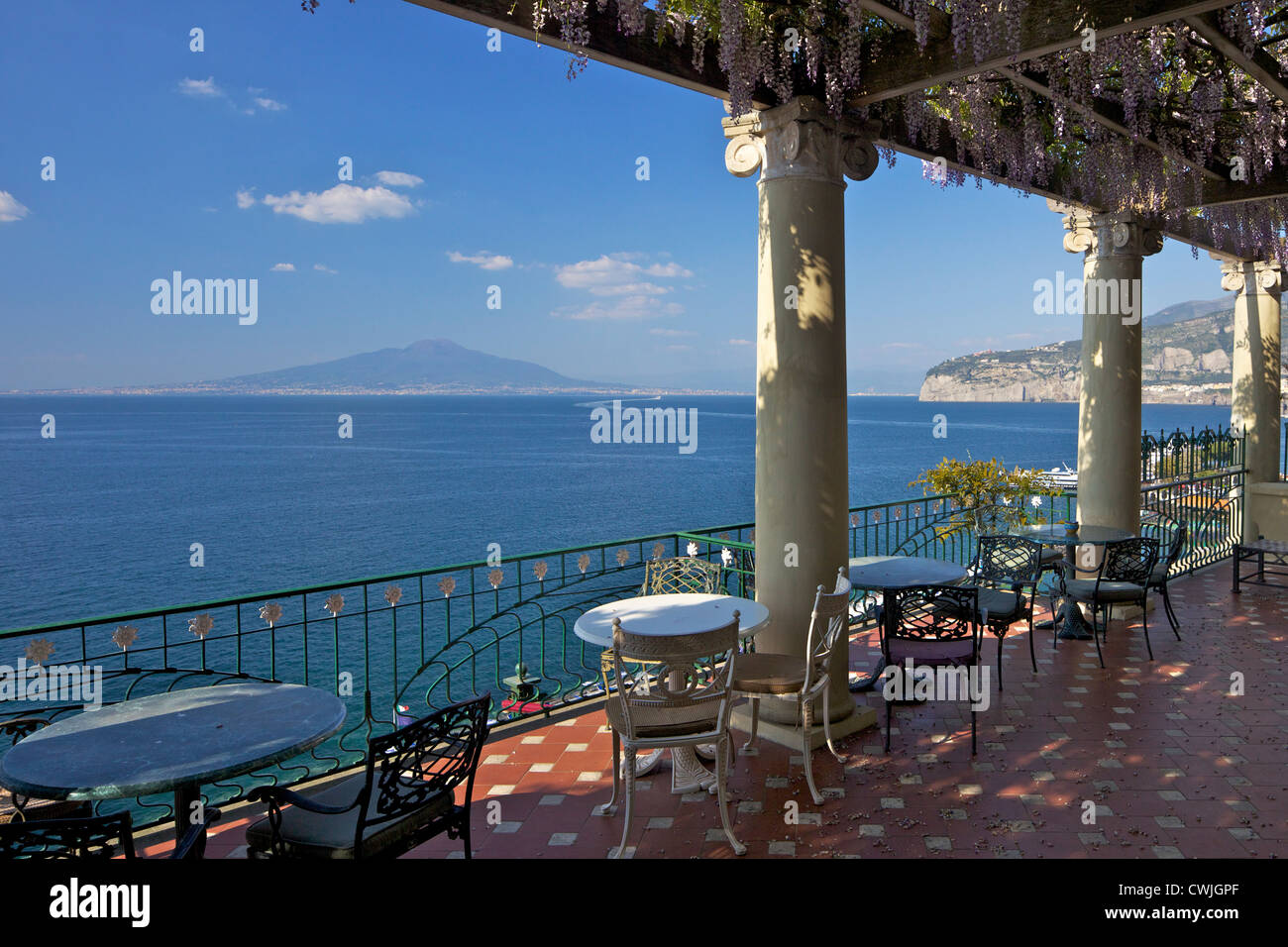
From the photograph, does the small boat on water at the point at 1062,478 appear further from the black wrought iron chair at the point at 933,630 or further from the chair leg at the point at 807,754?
the chair leg at the point at 807,754

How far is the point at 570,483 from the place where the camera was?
6103 cm

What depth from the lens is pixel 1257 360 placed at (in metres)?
9.82

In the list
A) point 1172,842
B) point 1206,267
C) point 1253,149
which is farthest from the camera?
point 1206,267

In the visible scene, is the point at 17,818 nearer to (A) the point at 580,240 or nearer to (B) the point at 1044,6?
(B) the point at 1044,6

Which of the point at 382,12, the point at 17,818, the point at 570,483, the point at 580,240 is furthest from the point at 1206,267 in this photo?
the point at 580,240

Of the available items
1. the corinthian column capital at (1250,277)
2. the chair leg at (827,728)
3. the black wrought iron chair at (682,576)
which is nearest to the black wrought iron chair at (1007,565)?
the black wrought iron chair at (682,576)

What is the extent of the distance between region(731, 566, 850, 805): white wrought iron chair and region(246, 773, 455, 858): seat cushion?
66.3 inches

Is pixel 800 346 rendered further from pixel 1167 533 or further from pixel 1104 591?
pixel 1167 533

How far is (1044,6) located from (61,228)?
4556 inches

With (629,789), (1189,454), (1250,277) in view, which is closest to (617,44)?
(629,789)

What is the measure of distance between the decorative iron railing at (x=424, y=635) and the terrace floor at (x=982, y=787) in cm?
67

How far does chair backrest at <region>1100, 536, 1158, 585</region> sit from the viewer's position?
6.24m

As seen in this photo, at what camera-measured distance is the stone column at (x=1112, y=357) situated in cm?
712

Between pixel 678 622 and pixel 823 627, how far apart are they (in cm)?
75
